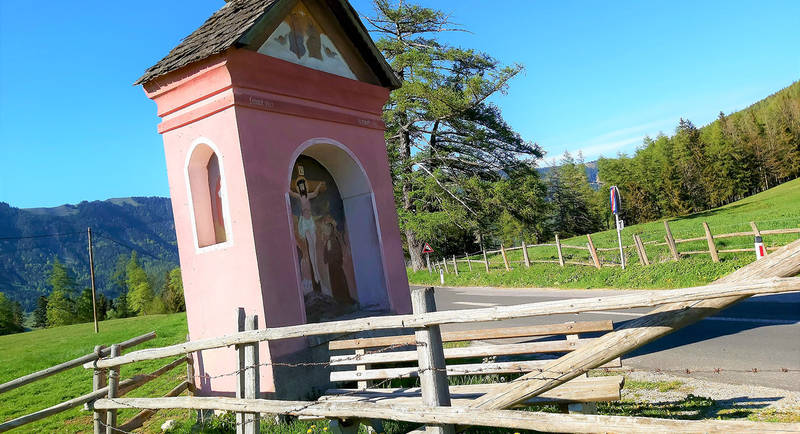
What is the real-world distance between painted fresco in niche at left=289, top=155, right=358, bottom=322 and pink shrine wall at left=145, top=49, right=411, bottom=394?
1.97 feet

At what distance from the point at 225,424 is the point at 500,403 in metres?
4.13

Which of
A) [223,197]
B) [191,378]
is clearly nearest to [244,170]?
[223,197]

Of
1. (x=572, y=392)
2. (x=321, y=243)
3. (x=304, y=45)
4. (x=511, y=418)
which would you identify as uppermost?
(x=304, y=45)

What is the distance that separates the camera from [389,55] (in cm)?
2778

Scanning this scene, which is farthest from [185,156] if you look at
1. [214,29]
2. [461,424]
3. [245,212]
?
[461,424]

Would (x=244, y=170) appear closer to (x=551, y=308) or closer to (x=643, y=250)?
(x=551, y=308)

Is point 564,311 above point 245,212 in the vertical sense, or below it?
below

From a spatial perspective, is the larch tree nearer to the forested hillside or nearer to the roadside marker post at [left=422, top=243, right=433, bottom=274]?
the roadside marker post at [left=422, top=243, right=433, bottom=274]

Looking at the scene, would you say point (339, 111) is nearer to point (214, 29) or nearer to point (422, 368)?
point (214, 29)

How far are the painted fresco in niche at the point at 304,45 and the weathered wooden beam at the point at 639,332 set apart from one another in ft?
19.3

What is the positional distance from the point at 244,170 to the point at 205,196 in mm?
1266

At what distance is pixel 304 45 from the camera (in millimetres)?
8352

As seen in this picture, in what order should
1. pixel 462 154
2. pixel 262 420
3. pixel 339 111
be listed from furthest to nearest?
pixel 462 154, pixel 339 111, pixel 262 420

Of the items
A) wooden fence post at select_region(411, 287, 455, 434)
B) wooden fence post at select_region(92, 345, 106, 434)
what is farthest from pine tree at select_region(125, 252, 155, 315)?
wooden fence post at select_region(411, 287, 455, 434)
